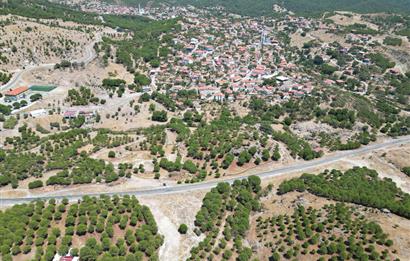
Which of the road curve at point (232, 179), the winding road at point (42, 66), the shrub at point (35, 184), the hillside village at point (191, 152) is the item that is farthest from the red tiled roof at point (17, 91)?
the road curve at point (232, 179)

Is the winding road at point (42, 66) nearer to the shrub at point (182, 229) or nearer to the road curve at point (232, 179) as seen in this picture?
the road curve at point (232, 179)

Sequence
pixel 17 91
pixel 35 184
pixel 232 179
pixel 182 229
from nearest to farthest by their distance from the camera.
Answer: pixel 182 229, pixel 35 184, pixel 232 179, pixel 17 91

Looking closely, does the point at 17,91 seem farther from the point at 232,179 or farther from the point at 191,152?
the point at 232,179

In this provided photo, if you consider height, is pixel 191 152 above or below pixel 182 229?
above

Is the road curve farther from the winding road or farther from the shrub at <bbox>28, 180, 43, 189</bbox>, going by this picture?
the winding road

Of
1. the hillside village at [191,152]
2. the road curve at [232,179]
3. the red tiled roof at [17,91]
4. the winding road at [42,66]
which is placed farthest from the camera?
the winding road at [42,66]

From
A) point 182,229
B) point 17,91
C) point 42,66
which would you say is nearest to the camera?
point 182,229

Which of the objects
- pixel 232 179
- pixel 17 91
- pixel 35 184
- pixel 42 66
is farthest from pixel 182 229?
pixel 42 66

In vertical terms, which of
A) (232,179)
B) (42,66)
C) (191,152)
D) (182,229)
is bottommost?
(182,229)

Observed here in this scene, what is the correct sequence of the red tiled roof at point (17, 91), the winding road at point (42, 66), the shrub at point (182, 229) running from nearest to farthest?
the shrub at point (182, 229)
the red tiled roof at point (17, 91)
the winding road at point (42, 66)

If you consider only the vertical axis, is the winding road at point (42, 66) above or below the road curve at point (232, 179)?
above

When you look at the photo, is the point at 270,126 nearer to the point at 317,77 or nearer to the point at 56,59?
the point at 317,77
